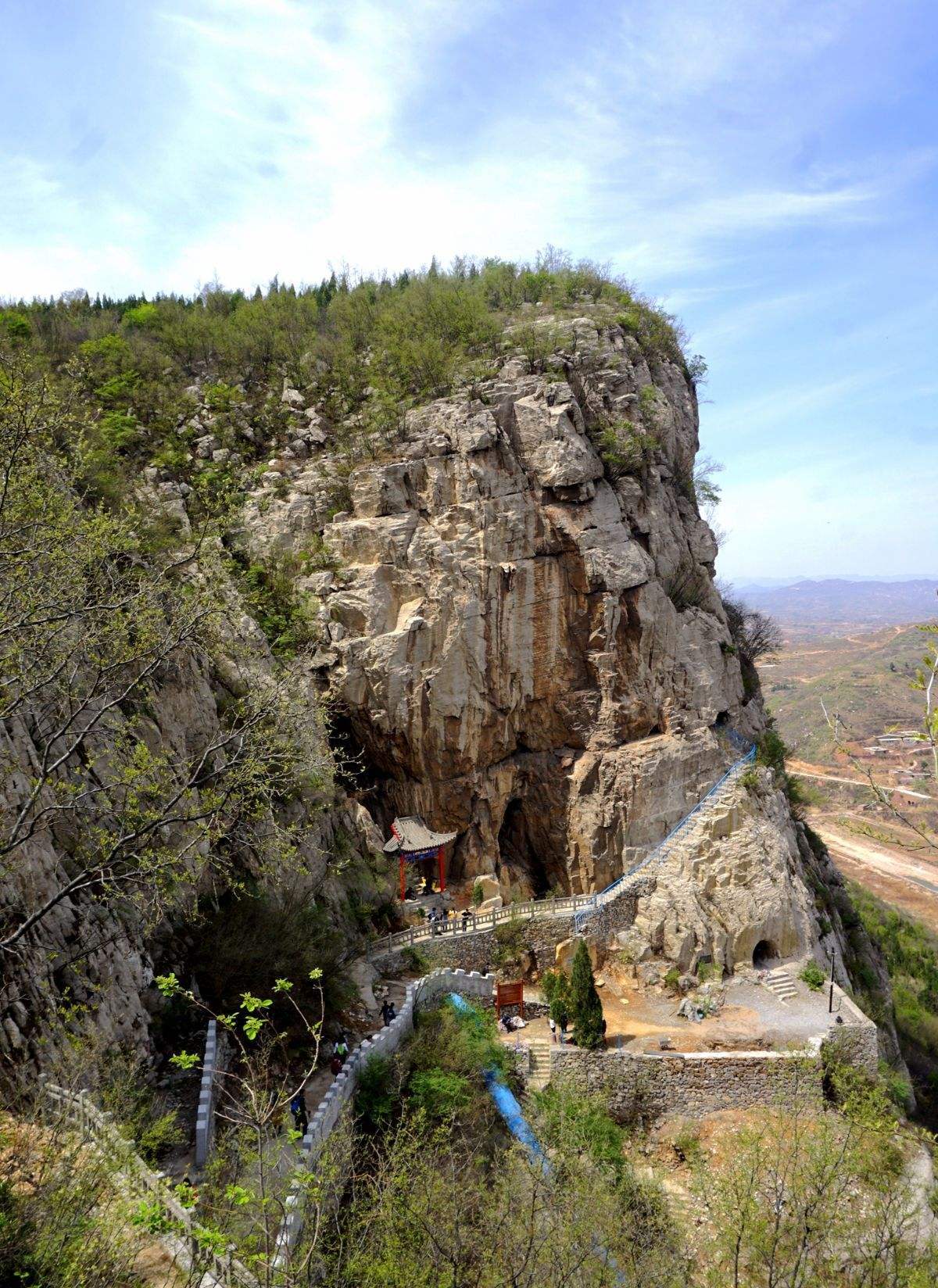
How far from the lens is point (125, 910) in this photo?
517 inches

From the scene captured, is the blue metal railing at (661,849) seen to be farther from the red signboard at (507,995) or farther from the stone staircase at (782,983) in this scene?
the stone staircase at (782,983)

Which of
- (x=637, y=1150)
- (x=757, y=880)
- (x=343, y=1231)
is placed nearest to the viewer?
(x=343, y=1231)

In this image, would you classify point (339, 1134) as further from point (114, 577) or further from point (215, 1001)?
point (114, 577)

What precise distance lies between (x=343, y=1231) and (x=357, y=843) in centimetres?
1323

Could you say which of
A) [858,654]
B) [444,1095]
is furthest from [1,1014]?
[858,654]

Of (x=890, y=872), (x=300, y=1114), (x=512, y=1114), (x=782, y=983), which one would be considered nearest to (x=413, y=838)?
(x=512, y=1114)

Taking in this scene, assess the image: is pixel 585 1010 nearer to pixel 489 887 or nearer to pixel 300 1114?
pixel 489 887

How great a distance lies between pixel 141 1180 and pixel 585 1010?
1286 cm

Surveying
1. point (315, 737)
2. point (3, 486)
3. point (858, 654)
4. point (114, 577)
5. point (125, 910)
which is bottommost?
point (858, 654)

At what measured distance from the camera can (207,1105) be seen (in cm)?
1173

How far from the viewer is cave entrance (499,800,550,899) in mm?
27625

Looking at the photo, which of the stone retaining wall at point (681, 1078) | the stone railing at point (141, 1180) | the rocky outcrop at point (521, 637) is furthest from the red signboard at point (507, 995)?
the stone railing at point (141, 1180)

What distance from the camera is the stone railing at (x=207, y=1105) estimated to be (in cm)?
1132

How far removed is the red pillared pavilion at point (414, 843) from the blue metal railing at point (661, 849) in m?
4.55
